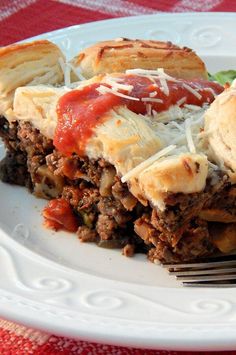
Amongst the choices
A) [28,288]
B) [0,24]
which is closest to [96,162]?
[28,288]

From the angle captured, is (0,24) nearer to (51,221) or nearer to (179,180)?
(51,221)

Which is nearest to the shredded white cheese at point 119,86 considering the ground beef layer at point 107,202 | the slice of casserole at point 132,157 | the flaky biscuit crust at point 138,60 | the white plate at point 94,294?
the slice of casserole at point 132,157

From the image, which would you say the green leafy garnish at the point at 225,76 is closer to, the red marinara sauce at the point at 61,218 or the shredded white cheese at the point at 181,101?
the shredded white cheese at the point at 181,101

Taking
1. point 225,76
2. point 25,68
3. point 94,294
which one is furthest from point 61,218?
point 225,76

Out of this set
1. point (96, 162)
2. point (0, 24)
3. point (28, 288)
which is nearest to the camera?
point (28, 288)

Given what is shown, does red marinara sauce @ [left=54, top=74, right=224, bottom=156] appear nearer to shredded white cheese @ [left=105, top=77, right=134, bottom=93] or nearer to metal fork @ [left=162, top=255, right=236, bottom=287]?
shredded white cheese @ [left=105, top=77, right=134, bottom=93]

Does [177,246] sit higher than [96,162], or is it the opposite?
[96,162]

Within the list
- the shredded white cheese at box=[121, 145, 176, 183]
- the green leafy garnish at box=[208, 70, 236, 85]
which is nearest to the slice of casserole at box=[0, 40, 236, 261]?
the shredded white cheese at box=[121, 145, 176, 183]
